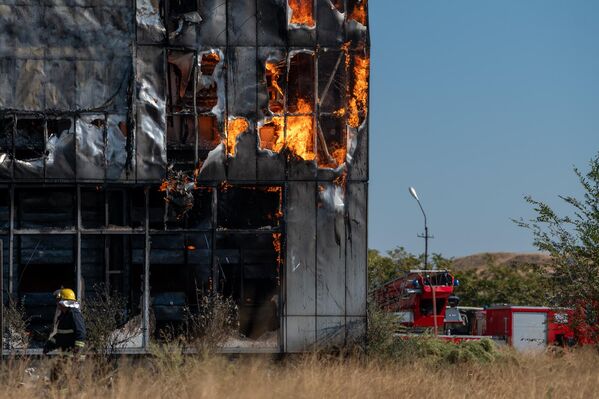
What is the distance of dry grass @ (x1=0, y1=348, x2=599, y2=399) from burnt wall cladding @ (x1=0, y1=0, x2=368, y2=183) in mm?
4413

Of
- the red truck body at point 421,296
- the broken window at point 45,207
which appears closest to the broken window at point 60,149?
the broken window at point 45,207

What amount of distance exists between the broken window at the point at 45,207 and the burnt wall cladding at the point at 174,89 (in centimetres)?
52

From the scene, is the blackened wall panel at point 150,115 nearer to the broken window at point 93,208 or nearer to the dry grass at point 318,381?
the broken window at point 93,208

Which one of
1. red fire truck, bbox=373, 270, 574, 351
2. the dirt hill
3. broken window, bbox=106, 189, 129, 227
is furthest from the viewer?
the dirt hill

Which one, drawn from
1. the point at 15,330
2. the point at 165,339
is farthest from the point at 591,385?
the point at 15,330

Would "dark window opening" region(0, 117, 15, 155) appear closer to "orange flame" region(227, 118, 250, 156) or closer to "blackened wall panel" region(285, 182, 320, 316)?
"orange flame" region(227, 118, 250, 156)

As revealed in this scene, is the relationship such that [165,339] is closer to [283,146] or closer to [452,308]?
[283,146]

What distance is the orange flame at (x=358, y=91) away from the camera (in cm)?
2538

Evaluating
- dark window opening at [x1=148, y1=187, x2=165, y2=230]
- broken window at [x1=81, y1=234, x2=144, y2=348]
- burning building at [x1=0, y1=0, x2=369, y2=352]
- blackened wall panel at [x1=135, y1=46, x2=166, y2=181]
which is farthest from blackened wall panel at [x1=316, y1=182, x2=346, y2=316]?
broken window at [x1=81, y1=234, x2=144, y2=348]

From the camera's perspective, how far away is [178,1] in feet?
83.2

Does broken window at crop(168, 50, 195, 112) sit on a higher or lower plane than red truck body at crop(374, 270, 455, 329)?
higher

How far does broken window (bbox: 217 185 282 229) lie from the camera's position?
25422mm

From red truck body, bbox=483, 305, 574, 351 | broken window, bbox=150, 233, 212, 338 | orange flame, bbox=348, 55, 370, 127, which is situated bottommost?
red truck body, bbox=483, 305, 574, 351

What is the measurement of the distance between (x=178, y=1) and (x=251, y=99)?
262cm
